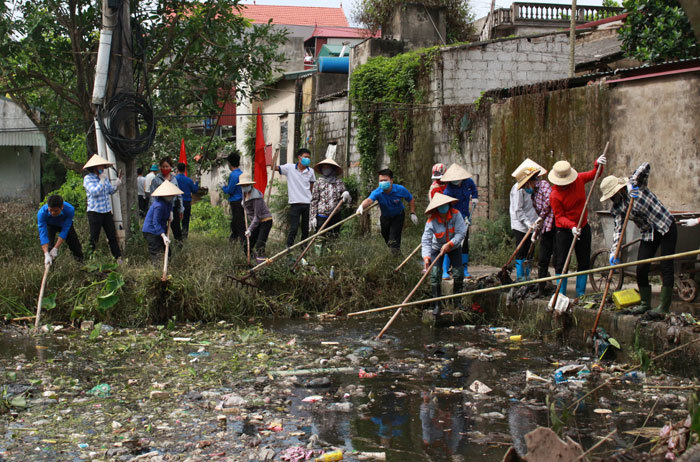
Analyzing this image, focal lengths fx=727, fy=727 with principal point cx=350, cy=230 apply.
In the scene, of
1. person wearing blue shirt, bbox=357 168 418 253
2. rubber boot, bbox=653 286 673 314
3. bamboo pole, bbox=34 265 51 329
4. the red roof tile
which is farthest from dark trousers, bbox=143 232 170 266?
the red roof tile

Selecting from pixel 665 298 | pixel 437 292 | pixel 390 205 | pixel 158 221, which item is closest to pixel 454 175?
pixel 390 205

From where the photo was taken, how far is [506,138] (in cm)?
1334

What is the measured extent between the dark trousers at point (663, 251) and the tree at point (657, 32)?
674 centimetres

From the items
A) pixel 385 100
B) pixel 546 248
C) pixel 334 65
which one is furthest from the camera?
pixel 334 65

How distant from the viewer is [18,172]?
25969mm

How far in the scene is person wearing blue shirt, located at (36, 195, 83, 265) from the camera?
30.9 feet

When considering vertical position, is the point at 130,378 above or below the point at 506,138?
below

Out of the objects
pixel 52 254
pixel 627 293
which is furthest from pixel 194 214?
pixel 627 293

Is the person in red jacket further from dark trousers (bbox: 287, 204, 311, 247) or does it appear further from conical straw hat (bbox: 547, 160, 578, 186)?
dark trousers (bbox: 287, 204, 311, 247)

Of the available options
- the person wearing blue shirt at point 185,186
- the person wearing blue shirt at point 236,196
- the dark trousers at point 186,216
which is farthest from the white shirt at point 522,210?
the dark trousers at point 186,216

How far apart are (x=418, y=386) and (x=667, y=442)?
2.67 m

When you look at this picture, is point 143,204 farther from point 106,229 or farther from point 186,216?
point 106,229

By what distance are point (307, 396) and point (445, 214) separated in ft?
A: 12.5

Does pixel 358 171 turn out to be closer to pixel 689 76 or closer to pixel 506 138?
pixel 506 138
